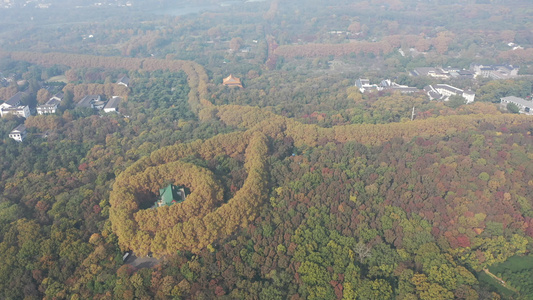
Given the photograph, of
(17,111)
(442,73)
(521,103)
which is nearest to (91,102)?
(17,111)

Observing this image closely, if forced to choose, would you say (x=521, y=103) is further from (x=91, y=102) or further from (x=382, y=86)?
(x=91, y=102)

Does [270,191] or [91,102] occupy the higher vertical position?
[270,191]

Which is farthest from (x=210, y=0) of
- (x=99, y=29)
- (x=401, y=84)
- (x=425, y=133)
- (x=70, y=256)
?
(x=70, y=256)

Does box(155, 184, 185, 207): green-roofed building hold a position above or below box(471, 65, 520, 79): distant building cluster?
below

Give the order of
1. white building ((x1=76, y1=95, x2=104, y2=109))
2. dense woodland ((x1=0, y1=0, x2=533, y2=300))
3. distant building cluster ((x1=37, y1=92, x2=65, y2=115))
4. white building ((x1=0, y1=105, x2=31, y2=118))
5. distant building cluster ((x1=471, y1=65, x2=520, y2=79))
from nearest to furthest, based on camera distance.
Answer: dense woodland ((x1=0, y1=0, x2=533, y2=300)) → white building ((x1=0, y1=105, x2=31, y2=118)) → distant building cluster ((x1=37, y1=92, x2=65, y2=115)) → white building ((x1=76, y1=95, x2=104, y2=109)) → distant building cluster ((x1=471, y1=65, x2=520, y2=79))

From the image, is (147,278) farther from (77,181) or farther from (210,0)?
(210,0)

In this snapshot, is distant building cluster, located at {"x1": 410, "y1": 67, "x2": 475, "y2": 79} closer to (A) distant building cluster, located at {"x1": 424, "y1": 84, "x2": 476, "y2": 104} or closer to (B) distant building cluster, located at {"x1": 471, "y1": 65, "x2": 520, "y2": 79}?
(B) distant building cluster, located at {"x1": 471, "y1": 65, "x2": 520, "y2": 79}

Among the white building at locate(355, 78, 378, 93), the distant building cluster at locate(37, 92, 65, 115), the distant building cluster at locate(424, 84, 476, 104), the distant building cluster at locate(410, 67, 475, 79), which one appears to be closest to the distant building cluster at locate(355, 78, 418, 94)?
the white building at locate(355, 78, 378, 93)
